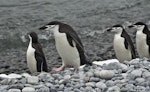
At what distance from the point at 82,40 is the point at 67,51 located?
457 centimetres

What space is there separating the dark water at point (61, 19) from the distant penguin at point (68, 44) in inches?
75.5

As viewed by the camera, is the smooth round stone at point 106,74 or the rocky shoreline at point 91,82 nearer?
the rocky shoreline at point 91,82

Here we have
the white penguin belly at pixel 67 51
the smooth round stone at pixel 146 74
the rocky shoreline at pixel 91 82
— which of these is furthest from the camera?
the white penguin belly at pixel 67 51

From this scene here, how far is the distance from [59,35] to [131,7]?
9528mm

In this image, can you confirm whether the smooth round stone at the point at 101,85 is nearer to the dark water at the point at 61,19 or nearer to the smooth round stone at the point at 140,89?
the smooth round stone at the point at 140,89

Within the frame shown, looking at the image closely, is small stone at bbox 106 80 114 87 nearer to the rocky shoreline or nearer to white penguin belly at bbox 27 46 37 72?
the rocky shoreline

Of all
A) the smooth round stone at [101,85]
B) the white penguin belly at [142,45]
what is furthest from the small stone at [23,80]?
the white penguin belly at [142,45]

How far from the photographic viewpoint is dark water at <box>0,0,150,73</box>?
37.3ft

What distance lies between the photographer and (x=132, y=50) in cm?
1001

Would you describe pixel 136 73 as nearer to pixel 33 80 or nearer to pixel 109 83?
pixel 109 83

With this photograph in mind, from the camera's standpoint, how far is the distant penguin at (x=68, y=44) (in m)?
8.23

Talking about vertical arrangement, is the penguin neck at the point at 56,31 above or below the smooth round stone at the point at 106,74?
above

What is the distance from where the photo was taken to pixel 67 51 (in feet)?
27.5

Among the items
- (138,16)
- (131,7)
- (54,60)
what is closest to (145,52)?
(54,60)
